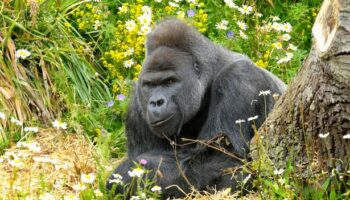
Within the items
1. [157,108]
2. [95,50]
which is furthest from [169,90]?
[95,50]

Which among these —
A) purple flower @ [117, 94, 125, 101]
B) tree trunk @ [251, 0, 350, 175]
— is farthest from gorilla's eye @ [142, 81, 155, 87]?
purple flower @ [117, 94, 125, 101]

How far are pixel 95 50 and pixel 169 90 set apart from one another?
2.38 metres

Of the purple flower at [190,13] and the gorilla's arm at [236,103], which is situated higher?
the purple flower at [190,13]

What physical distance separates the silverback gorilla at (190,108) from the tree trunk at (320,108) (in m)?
0.53

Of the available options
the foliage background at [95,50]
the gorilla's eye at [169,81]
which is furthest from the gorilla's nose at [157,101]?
the foliage background at [95,50]

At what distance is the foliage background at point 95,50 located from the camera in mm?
6594

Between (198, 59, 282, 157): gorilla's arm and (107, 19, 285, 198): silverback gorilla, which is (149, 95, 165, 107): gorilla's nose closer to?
(107, 19, 285, 198): silverback gorilla

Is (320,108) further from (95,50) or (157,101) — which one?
(95,50)

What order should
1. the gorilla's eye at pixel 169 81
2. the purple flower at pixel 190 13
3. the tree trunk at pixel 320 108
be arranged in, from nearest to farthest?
the tree trunk at pixel 320 108 → the gorilla's eye at pixel 169 81 → the purple flower at pixel 190 13

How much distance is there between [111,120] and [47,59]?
0.74 metres

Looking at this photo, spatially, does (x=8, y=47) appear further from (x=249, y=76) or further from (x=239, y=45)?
(x=249, y=76)

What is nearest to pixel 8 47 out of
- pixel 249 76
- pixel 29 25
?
pixel 29 25

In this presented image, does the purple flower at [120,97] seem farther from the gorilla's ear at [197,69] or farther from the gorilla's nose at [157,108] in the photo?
the gorilla's nose at [157,108]

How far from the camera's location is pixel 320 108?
414cm
